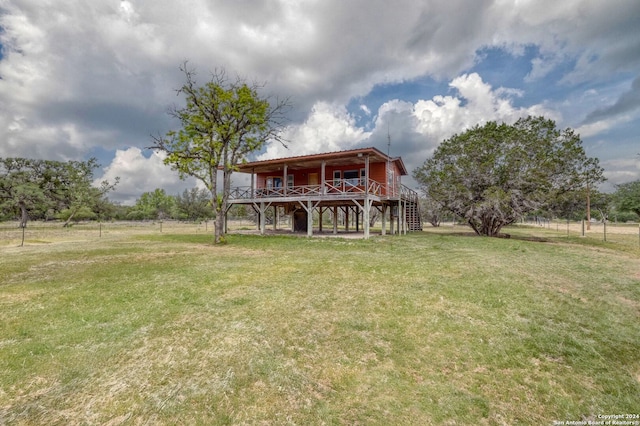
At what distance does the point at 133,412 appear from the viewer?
332 centimetres

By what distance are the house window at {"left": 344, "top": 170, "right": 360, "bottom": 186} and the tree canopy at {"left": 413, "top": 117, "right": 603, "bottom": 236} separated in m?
7.81

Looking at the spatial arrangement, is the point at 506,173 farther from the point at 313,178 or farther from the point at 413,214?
the point at 313,178

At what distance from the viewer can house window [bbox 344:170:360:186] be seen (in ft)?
68.7

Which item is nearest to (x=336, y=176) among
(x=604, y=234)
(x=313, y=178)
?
(x=313, y=178)

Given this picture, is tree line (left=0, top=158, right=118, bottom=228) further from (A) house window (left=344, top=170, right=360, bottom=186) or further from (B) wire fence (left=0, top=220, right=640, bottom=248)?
(A) house window (left=344, top=170, right=360, bottom=186)

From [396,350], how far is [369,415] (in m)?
1.54

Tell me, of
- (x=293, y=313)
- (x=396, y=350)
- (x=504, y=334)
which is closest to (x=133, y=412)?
(x=293, y=313)

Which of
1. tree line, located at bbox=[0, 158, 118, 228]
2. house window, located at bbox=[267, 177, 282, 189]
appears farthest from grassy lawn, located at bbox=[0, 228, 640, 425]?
tree line, located at bbox=[0, 158, 118, 228]

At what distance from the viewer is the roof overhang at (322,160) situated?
18538 mm

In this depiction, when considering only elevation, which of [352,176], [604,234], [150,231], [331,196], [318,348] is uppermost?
[352,176]

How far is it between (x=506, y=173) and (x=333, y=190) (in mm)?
13697

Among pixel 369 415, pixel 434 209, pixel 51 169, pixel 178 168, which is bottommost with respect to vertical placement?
pixel 369 415

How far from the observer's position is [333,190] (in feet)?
71.2

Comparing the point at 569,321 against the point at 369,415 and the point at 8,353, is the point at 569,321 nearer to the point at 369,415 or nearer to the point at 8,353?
the point at 369,415
